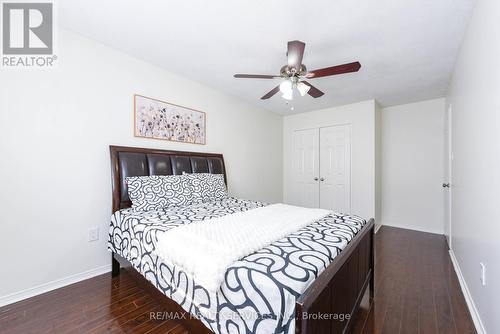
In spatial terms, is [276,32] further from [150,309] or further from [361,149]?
[361,149]

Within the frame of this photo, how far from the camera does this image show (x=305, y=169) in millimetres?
4703

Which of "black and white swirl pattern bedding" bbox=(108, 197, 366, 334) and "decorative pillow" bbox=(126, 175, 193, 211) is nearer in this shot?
"black and white swirl pattern bedding" bbox=(108, 197, 366, 334)

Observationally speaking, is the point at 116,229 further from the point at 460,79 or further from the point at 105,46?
the point at 460,79

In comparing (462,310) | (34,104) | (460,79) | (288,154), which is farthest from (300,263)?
(288,154)

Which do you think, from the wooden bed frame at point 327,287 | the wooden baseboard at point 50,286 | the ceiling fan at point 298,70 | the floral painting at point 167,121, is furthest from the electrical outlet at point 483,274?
the wooden baseboard at point 50,286

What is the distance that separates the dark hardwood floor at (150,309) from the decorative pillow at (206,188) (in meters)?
1.08

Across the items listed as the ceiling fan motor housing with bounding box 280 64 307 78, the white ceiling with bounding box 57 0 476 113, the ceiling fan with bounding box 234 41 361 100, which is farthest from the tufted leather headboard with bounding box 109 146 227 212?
the ceiling fan motor housing with bounding box 280 64 307 78

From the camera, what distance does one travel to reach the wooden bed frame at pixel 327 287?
35.6 inches

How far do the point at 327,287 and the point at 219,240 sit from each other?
638 mm

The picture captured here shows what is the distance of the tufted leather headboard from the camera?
2270 mm

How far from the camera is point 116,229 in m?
2.08

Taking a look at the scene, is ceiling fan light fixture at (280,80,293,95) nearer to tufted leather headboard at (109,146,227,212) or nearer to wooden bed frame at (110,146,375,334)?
wooden bed frame at (110,146,375,334)

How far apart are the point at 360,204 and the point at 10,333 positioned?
4.43 meters

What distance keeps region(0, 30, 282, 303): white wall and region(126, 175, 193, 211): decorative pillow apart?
0.38m
